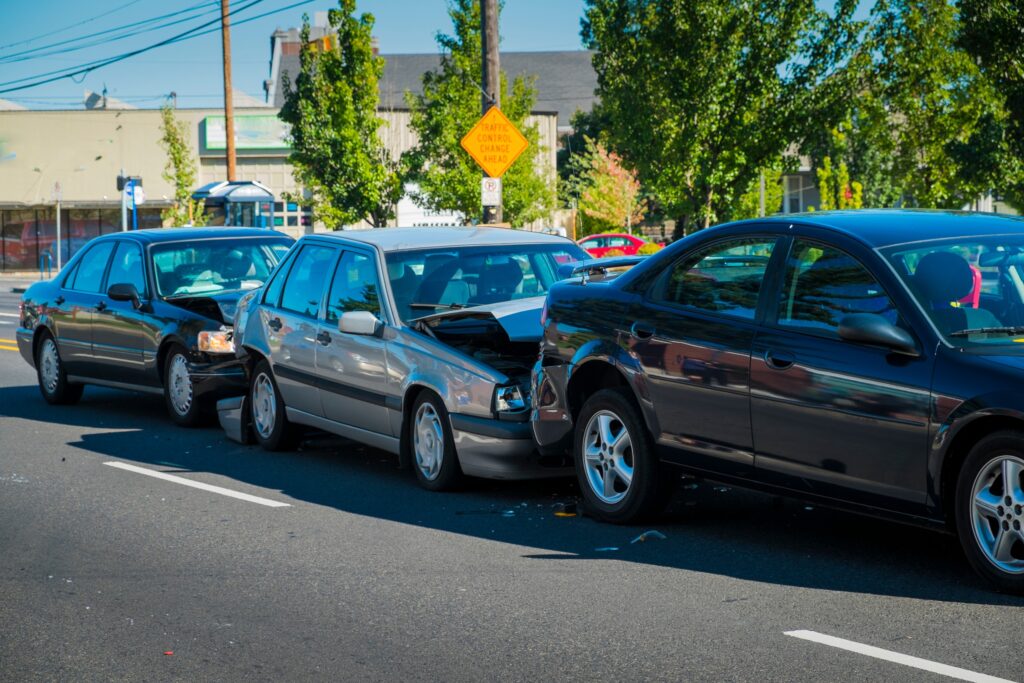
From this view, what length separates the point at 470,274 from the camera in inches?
391

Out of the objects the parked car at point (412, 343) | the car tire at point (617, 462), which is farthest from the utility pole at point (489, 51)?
the car tire at point (617, 462)

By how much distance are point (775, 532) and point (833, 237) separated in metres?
1.65

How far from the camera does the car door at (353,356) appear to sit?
30.7ft

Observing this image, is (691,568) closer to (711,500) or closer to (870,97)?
(711,500)

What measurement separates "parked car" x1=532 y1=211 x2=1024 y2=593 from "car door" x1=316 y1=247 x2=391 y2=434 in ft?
Result: 5.25

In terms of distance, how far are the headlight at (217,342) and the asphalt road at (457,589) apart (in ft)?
8.37

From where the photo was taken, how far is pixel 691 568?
666 cm

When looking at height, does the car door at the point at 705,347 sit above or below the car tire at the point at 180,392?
above

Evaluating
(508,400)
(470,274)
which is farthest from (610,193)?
(508,400)

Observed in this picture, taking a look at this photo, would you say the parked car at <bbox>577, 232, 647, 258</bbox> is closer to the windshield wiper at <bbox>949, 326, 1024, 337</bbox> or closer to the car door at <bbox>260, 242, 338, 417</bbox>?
the car door at <bbox>260, 242, 338, 417</bbox>

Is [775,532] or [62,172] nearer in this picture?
[775,532]

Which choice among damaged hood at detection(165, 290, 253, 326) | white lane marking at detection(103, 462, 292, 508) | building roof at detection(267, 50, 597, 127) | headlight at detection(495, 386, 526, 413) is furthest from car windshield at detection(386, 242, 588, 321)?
building roof at detection(267, 50, 597, 127)

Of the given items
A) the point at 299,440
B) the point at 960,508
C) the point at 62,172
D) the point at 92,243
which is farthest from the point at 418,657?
the point at 62,172

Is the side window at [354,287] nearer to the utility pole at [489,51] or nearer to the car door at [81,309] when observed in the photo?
the car door at [81,309]
